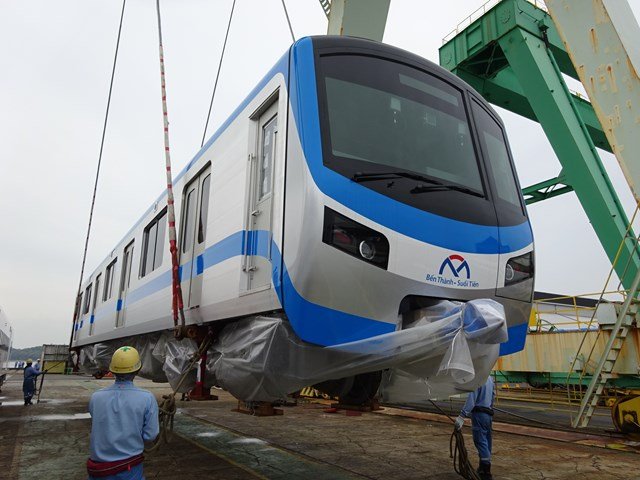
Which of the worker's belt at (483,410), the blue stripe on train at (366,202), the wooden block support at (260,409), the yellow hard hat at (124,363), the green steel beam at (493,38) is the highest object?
the green steel beam at (493,38)

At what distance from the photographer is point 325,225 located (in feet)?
8.26

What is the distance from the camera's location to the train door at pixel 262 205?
9.89ft

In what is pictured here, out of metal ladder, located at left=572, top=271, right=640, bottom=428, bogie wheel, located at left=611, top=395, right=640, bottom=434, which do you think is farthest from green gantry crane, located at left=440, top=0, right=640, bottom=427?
bogie wheel, located at left=611, top=395, right=640, bottom=434

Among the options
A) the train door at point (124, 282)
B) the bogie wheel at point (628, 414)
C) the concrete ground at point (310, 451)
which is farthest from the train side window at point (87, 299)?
the bogie wheel at point (628, 414)

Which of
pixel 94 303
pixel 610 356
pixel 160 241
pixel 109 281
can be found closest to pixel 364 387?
pixel 160 241

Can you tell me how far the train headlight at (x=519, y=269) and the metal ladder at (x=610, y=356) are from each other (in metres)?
5.48

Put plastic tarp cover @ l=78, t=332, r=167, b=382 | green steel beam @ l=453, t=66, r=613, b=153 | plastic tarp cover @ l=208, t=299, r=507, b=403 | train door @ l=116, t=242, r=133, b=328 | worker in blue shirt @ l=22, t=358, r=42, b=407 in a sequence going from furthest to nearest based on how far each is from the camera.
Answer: green steel beam @ l=453, t=66, r=613, b=153 → worker in blue shirt @ l=22, t=358, r=42, b=407 → train door @ l=116, t=242, r=133, b=328 → plastic tarp cover @ l=78, t=332, r=167, b=382 → plastic tarp cover @ l=208, t=299, r=507, b=403

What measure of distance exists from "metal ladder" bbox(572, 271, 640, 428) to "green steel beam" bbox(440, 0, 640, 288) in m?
3.25

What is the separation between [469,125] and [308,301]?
1964mm

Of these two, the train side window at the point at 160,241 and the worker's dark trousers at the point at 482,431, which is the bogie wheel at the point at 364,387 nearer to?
the worker's dark trousers at the point at 482,431

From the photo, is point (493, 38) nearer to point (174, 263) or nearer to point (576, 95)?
point (576, 95)

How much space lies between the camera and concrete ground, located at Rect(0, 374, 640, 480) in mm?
5836

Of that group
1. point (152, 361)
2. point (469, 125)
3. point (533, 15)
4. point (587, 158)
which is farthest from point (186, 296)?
point (533, 15)

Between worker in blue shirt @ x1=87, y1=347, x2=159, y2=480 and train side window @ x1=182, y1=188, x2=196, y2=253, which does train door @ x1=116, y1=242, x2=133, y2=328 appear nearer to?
train side window @ x1=182, y1=188, x2=196, y2=253
